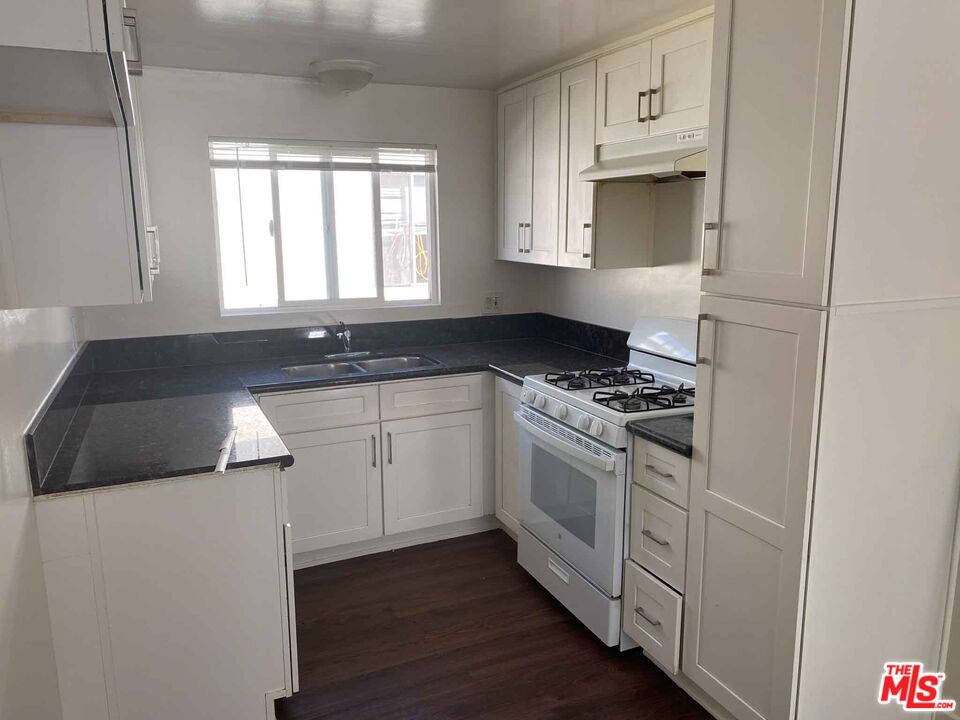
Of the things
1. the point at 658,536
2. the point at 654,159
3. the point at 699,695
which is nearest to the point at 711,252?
the point at 654,159

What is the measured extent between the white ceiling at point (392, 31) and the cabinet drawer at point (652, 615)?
2.00m

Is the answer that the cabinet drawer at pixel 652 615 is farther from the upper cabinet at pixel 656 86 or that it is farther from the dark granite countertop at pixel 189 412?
the upper cabinet at pixel 656 86

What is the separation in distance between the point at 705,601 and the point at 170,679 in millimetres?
1661

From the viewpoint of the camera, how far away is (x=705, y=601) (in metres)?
2.21

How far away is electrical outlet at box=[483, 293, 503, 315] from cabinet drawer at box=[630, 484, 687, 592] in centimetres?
190

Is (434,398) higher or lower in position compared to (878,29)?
lower

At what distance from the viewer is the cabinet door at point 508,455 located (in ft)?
11.1

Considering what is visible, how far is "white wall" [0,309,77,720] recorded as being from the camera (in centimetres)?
149

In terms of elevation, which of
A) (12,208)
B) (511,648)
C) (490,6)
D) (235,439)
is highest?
(490,6)

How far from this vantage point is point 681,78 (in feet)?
8.38

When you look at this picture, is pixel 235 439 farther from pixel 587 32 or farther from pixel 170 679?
pixel 587 32

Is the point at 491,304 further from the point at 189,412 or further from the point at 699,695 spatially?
the point at 699,695

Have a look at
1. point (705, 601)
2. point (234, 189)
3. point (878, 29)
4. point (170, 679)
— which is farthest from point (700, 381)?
point (234, 189)

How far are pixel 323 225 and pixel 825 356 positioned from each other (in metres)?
2.73
